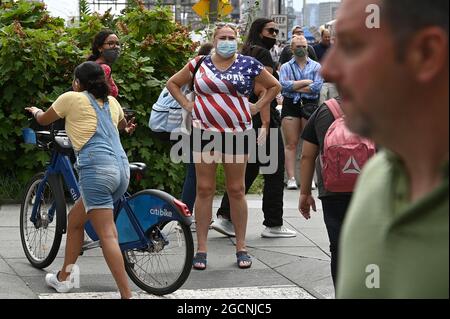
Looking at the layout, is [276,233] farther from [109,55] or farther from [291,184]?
[291,184]

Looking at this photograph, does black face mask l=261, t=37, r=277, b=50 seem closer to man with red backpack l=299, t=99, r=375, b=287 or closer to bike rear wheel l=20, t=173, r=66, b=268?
bike rear wheel l=20, t=173, r=66, b=268

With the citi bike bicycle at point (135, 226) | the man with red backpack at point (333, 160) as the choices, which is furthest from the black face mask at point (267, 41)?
the man with red backpack at point (333, 160)

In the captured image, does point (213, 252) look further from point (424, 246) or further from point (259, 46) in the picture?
point (424, 246)

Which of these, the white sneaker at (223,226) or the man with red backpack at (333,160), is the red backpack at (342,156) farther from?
the white sneaker at (223,226)

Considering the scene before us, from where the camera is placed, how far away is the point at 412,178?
1.48 m

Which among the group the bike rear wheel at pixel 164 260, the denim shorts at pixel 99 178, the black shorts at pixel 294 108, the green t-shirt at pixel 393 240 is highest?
the green t-shirt at pixel 393 240

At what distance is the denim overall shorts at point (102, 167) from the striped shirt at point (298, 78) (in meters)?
5.89

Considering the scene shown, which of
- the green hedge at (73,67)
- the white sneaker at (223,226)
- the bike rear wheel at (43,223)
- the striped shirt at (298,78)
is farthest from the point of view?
the striped shirt at (298,78)

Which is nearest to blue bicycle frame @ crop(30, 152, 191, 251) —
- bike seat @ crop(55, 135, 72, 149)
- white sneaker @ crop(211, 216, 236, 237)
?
bike seat @ crop(55, 135, 72, 149)

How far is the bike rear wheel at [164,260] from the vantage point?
6.00 metres

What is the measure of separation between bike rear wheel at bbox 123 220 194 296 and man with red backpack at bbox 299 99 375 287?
1025 mm

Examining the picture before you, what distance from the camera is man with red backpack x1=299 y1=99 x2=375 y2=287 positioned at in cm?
464

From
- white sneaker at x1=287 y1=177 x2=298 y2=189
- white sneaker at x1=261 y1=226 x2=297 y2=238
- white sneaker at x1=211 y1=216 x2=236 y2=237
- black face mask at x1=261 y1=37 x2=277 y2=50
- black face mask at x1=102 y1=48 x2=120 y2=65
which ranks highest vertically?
black face mask at x1=261 y1=37 x2=277 y2=50
